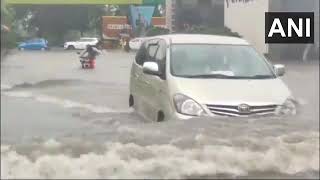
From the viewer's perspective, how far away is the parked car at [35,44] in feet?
15.0

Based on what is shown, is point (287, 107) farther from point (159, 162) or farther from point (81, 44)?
point (81, 44)

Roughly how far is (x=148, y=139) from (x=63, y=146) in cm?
49

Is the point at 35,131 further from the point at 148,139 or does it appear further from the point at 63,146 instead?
the point at 148,139

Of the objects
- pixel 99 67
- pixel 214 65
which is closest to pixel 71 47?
pixel 99 67

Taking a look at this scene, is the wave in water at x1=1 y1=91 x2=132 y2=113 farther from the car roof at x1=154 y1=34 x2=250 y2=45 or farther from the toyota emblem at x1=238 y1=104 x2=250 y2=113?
the toyota emblem at x1=238 y1=104 x2=250 y2=113

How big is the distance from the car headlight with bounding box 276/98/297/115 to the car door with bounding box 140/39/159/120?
34.7 inches

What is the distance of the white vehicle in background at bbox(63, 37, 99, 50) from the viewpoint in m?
4.88

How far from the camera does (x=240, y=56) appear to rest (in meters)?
5.43

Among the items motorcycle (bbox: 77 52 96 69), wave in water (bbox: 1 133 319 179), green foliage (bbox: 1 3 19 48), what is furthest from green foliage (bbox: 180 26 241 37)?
green foliage (bbox: 1 3 19 48)

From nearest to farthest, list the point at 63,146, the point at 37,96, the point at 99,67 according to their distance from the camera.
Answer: the point at 63,146
the point at 37,96
the point at 99,67

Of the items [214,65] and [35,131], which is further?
[214,65]

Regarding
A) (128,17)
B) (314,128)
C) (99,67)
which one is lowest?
(314,128)

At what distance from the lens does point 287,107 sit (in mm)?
5188

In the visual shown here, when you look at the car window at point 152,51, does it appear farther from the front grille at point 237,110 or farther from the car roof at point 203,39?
the front grille at point 237,110
